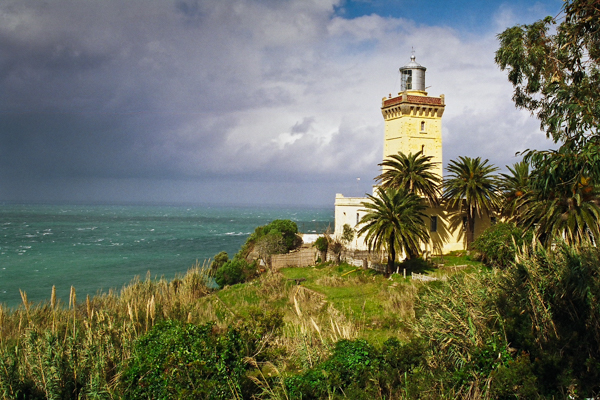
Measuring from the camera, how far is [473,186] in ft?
82.9

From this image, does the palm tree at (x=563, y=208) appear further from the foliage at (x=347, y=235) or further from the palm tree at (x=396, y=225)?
the foliage at (x=347, y=235)

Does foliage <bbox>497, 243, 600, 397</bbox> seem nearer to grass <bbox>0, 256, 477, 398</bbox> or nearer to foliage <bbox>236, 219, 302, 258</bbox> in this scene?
grass <bbox>0, 256, 477, 398</bbox>

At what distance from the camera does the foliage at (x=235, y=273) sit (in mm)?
29953

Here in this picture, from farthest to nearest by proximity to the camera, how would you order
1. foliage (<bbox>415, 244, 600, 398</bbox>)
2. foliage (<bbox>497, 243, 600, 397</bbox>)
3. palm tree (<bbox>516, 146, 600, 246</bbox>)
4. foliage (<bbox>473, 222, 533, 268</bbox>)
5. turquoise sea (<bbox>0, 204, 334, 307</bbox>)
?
turquoise sea (<bbox>0, 204, 334, 307</bbox>) → foliage (<bbox>473, 222, 533, 268</bbox>) → palm tree (<bbox>516, 146, 600, 246</bbox>) → foliage (<bbox>497, 243, 600, 397</bbox>) → foliage (<bbox>415, 244, 600, 398</bbox>)

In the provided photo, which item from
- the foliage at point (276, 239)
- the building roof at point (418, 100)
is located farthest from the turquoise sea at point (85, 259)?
the building roof at point (418, 100)

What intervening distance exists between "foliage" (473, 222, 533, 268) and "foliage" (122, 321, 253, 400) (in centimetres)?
1549

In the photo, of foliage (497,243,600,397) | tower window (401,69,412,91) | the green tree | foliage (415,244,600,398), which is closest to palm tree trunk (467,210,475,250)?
the green tree

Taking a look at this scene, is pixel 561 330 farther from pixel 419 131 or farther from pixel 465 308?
pixel 419 131

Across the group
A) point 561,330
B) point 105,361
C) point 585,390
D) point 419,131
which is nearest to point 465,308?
point 561,330

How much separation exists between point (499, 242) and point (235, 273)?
55.1 feet

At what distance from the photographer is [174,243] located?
77.1 metres

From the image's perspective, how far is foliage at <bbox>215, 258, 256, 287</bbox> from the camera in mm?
29953

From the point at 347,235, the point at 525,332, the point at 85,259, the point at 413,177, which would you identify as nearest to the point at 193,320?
the point at 525,332

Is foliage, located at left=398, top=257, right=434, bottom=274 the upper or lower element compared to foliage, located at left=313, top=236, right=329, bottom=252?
lower
